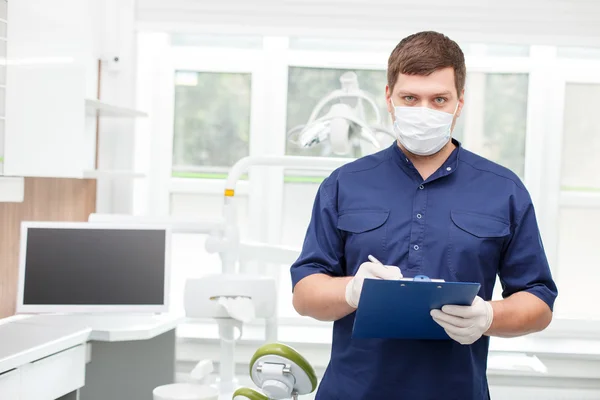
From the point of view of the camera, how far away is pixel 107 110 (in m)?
2.99

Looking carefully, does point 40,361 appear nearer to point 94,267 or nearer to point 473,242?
point 94,267

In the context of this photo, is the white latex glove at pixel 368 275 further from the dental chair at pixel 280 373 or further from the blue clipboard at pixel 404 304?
the dental chair at pixel 280 373

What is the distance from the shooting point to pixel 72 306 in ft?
8.32

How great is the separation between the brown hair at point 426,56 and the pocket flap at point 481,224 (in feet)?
0.88

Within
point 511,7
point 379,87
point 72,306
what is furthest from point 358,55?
point 72,306

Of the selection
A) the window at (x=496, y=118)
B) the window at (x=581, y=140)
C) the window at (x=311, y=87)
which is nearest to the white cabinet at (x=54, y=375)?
the window at (x=311, y=87)

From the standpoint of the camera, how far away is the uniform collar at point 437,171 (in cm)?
150

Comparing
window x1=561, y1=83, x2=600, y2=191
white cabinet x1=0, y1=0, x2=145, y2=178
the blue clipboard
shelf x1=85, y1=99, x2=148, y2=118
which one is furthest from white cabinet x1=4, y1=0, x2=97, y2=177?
window x1=561, y1=83, x2=600, y2=191

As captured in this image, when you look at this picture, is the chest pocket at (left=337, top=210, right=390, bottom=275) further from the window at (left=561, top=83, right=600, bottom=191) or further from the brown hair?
the window at (left=561, top=83, right=600, bottom=191)

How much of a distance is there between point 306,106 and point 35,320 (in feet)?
5.45

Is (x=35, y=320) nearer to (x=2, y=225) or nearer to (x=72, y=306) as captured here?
(x=72, y=306)

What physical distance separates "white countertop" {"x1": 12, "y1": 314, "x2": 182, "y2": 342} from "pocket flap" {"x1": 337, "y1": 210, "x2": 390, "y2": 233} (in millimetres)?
1115

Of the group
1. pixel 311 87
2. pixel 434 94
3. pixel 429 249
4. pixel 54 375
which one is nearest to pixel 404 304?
pixel 429 249

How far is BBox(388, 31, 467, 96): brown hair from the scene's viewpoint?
1.43 meters
